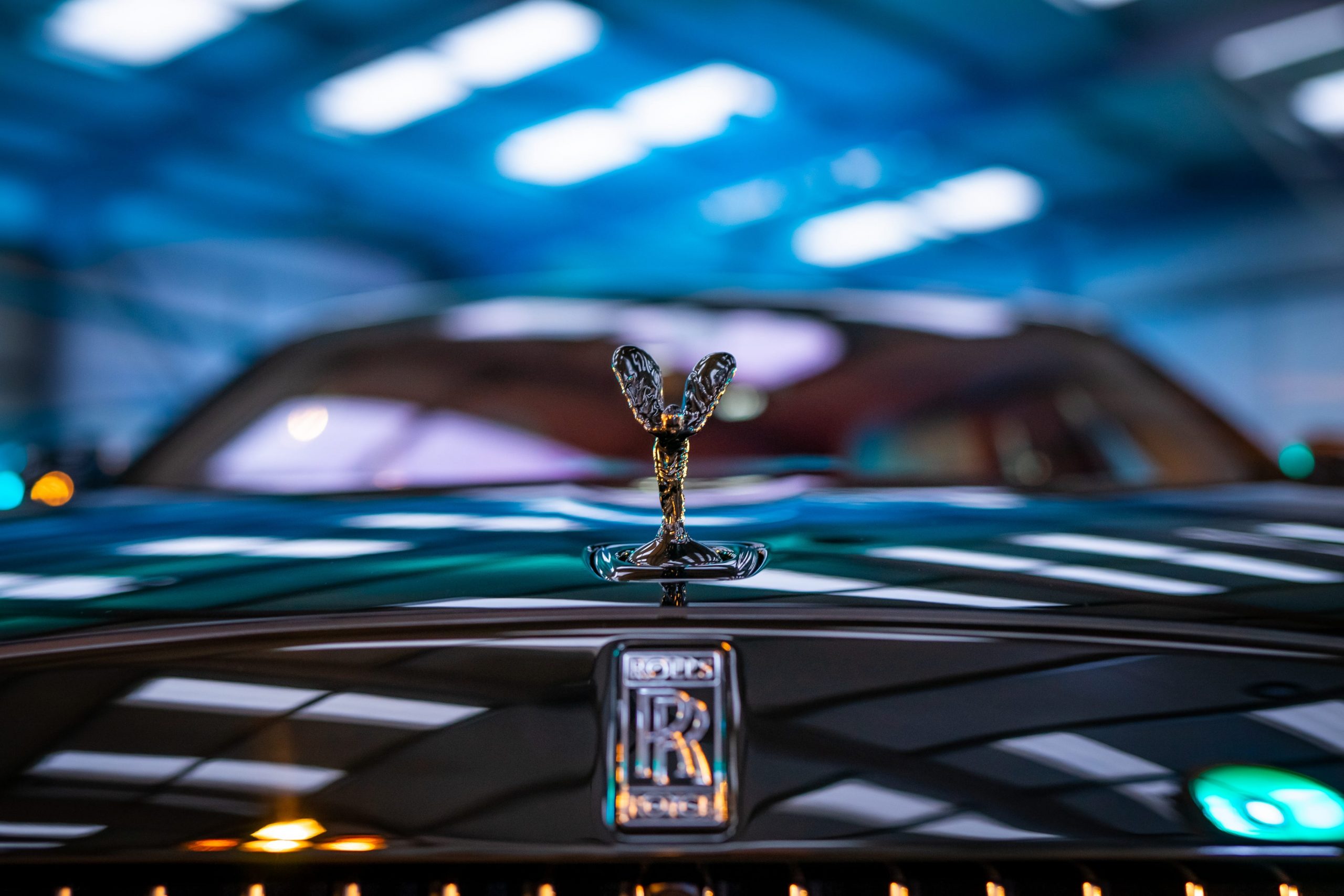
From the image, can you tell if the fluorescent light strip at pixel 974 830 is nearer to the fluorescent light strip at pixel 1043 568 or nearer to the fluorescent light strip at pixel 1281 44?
the fluorescent light strip at pixel 1043 568

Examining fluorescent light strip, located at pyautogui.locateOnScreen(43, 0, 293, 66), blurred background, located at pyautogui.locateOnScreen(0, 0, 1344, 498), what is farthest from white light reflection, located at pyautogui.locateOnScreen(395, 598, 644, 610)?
fluorescent light strip, located at pyautogui.locateOnScreen(43, 0, 293, 66)

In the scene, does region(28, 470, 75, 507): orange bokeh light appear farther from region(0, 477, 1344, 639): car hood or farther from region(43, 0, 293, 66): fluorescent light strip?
region(43, 0, 293, 66): fluorescent light strip

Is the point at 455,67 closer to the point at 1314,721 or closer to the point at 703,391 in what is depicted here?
the point at 703,391

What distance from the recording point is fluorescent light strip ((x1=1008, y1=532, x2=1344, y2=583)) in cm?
90

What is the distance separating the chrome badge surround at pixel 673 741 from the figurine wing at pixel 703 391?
0.73 feet

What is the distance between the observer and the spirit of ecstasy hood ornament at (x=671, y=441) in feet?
2.87

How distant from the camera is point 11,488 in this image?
170 centimetres

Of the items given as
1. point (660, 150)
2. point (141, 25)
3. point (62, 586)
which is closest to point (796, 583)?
point (62, 586)

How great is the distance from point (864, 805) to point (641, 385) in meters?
0.39

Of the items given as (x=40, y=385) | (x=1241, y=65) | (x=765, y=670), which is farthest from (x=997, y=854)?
(x=40, y=385)

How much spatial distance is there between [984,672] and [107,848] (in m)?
0.63

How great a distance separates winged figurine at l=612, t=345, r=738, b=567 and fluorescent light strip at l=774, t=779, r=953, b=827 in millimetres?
242

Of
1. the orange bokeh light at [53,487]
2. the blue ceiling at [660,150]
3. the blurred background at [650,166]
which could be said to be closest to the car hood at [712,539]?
the orange bokeh light at [53,487]

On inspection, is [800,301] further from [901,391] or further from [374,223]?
[374,223]
